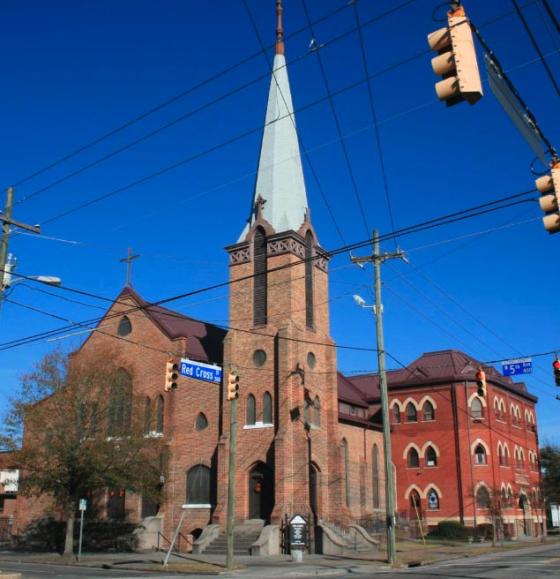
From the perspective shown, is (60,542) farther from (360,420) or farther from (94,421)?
(360,420)

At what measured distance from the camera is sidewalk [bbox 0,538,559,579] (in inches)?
972

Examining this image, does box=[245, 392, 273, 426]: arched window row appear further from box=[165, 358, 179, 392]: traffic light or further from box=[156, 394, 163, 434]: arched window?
box=[165, 358, 179, 392]: traffic light

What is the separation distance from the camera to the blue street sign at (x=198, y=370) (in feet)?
79.6

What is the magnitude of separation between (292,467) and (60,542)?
15.0m

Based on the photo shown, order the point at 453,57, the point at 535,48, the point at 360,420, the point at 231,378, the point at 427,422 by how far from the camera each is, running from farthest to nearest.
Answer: the point at 427,422
the point at 360,420
the point at 231,378
the point at 535,48
the point at 453,57

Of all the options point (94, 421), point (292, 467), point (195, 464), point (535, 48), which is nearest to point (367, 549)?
point (292, 467)

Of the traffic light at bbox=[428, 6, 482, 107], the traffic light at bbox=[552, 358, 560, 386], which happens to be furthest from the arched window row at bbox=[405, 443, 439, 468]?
the traffic light at bbox=[428, 6, 482, 107]

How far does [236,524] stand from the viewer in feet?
116

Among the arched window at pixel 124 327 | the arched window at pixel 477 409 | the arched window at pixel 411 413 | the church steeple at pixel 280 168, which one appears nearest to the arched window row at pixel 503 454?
the arched window at pixel 477 409

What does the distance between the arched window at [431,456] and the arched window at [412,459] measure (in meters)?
0.75

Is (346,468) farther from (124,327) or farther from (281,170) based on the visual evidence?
(281,170)

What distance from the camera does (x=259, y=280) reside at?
39938 mm

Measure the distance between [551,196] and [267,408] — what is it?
2805 cm

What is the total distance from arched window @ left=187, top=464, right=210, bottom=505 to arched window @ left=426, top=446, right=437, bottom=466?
723 inches
